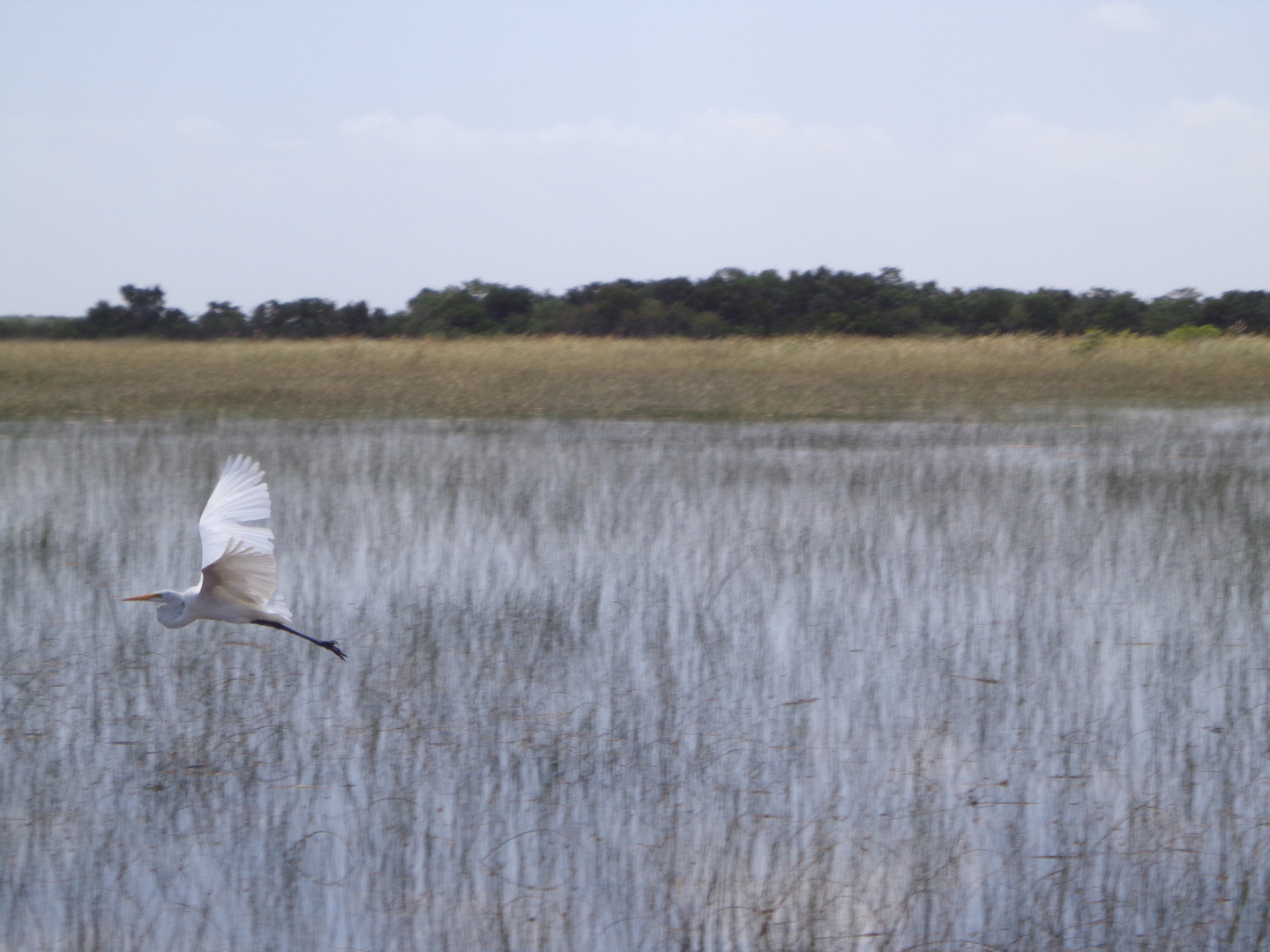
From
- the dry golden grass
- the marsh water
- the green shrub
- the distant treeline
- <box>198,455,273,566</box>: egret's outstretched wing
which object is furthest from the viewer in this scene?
the distant treeline

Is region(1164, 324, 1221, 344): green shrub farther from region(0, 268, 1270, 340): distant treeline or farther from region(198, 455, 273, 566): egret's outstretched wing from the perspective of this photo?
region(198, 455, 273, 566): egret's outstretched wing

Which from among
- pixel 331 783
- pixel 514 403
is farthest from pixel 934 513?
pixel 514 403

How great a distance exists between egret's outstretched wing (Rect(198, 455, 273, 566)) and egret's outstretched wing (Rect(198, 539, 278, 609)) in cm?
15

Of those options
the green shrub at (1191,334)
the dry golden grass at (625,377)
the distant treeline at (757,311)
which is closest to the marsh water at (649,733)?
the dry golden grass at (625,377)

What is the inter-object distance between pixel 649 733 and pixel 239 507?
6.12 feet

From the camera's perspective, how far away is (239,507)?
5203 millimetres

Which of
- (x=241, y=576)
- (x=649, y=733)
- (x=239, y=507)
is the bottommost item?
(x=649, y=733)

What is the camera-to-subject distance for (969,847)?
150 inches

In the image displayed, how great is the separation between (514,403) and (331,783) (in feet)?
43.0

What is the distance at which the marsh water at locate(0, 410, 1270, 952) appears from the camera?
3.50 meters

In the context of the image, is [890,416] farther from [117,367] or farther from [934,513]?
[117,367]

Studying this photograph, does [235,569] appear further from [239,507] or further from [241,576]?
[239,507]

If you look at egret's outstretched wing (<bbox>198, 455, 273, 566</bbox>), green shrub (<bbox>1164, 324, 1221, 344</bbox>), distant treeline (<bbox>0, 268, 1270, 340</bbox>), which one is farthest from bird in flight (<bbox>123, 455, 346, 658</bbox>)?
distant treeline (<bbox>0, 268, 1270, 340</bbox>)

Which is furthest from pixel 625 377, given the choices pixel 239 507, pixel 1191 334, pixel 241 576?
pixel 241 576
